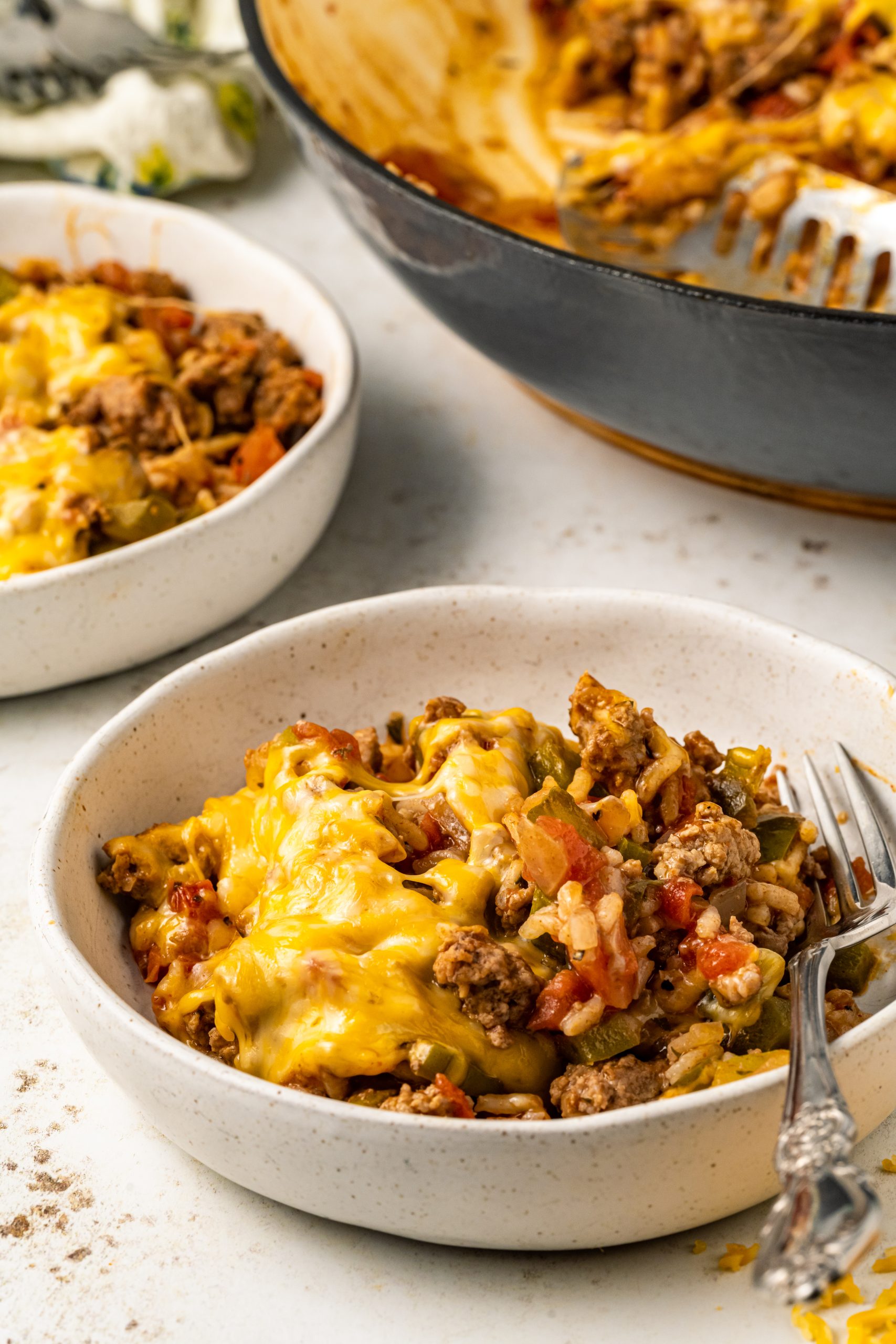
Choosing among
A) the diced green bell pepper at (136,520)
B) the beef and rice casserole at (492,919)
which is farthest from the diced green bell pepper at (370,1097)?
the diced green bell pepper at (136,520)

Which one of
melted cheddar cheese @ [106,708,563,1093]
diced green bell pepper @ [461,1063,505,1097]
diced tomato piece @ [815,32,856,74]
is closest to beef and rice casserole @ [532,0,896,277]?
diced tomato piece @ [815,32,856,74]

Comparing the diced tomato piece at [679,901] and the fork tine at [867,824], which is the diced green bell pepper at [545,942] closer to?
the diced tomato piece at [679,901]

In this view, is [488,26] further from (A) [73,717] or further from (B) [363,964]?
(B) [363,964]

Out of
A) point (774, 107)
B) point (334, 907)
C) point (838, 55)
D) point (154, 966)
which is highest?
point (838, 55)

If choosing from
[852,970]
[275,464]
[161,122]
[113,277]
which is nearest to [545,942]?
[852,970]

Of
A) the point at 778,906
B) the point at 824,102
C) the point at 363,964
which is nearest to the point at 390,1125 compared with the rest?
the point at 363,964

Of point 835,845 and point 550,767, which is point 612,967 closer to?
point 550,767
